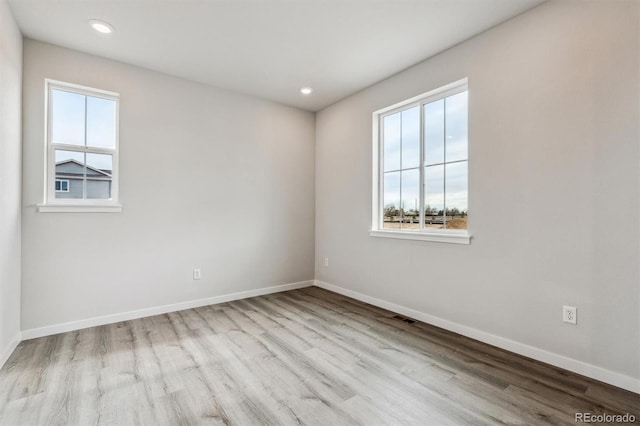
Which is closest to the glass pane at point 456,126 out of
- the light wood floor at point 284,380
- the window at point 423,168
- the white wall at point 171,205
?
the window at point 423,168

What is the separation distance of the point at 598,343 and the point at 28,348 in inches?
173

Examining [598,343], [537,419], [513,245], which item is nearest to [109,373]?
[537,419]

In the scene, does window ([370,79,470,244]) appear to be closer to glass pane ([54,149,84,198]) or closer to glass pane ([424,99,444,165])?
glass pane ([424,99,444,165])

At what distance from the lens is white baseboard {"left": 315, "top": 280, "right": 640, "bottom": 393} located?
1.98m

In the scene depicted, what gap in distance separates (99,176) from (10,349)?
5.42ft

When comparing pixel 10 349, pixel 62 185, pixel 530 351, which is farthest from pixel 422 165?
pixel 10 349

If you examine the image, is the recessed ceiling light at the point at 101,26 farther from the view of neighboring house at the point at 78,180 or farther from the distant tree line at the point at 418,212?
the distant tree line at the point at 418,212

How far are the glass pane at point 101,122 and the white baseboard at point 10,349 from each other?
186 centimetres

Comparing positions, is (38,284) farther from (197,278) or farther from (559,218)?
(559,218)

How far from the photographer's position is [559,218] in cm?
225

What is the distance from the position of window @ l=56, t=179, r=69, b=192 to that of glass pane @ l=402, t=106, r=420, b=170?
11.6ft

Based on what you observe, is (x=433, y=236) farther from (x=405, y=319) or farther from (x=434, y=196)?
(x=405, y=319)

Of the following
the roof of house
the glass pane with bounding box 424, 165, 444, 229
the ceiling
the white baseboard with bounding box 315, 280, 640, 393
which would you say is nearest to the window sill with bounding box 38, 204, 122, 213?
the roof of house

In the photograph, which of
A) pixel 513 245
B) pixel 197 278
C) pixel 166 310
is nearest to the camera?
pixel 513 245
